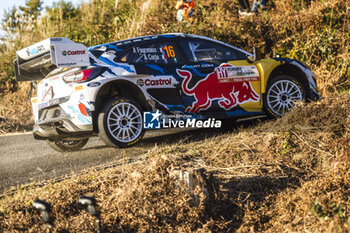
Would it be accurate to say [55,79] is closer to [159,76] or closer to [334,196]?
[159,76]

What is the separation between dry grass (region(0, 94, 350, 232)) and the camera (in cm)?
420

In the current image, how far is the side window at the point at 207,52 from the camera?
737 cm

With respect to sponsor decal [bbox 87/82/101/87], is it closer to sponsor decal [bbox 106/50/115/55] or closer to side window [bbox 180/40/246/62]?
sponsor decal [bbox 106/50/115/55]

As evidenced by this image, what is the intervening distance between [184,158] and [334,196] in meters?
1.78

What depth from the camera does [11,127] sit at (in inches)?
413

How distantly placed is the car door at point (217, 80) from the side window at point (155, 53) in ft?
0.78

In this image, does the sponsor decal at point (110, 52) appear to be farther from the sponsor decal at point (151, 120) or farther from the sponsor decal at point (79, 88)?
the sponsor decal at point (151, 120)

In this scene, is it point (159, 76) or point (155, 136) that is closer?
point (159, 76)

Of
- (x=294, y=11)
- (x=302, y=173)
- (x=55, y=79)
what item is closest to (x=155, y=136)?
(x=55, y=79)

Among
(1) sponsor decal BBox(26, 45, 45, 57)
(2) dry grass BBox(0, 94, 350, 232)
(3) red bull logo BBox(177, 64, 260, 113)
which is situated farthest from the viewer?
(3) red bull logo BBox(177, 64, 260, 113)

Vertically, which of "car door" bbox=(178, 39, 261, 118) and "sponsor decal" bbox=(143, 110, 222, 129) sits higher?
"car door" bbox=(178, 39, 261, 118)

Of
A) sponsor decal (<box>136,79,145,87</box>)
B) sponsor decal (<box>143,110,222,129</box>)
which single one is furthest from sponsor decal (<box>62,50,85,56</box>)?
sponsor decal (<box>143,110,222,129</box>)

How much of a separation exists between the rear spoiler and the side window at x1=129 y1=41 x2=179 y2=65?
0.85m

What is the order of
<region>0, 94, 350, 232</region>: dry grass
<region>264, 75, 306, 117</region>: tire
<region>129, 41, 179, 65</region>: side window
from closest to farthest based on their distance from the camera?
<region>0, 94, 350, 232</region>: dry grass → <region>129, 41, 179, 65</region>: side window → <region>264, 75, 306, 117</region>: tire
